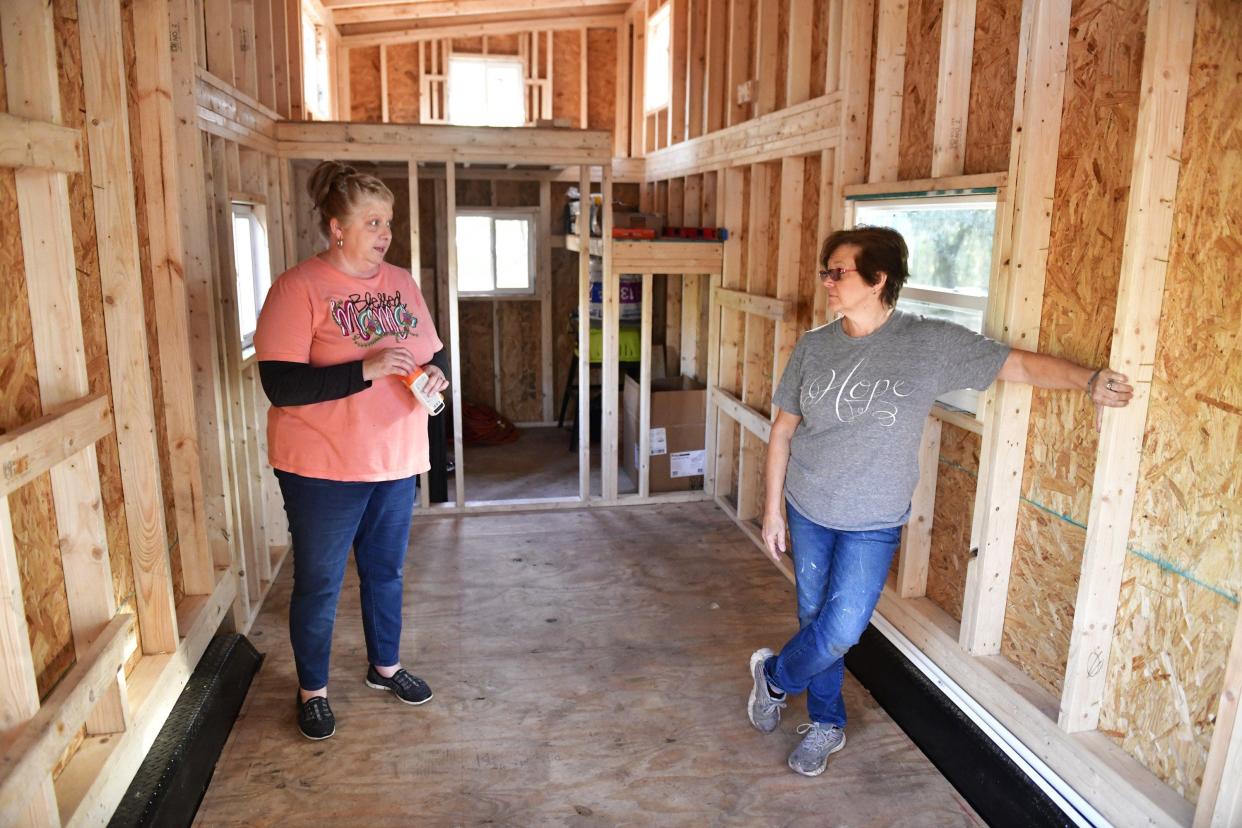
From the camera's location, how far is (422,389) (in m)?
2.44

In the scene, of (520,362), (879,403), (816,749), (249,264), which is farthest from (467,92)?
(816,749)

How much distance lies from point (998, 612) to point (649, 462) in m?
2.85

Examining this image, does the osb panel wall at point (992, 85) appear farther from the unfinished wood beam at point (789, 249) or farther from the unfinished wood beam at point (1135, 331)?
the unfinished wood beam at point (789, 249)

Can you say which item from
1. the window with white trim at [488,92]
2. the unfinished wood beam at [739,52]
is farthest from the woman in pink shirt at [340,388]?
the window with white trim at [488,92]

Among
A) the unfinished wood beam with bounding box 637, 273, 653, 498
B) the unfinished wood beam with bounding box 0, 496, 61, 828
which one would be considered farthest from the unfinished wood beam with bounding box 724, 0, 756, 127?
the unfinished wood beam with bounding box 0, 496, 61, 828

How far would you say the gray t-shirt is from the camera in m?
2.26

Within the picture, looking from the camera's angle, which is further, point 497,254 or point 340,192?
point 497,254

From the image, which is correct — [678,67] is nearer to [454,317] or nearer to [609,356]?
[609,356]

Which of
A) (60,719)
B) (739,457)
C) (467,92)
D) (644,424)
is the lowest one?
(739,457)

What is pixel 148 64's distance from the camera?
2553 mm

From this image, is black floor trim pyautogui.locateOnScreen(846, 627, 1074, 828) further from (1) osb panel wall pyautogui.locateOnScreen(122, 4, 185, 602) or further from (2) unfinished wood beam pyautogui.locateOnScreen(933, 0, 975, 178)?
(1) osb panel wall pyautogui.locateOnScreen(122, 4, 185, 602)

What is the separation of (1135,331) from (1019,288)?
1.42ft

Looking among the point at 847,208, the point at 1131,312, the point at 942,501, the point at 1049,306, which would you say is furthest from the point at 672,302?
the point at 1131,312

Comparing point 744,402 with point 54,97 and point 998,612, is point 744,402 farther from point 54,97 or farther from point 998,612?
point 54,97
